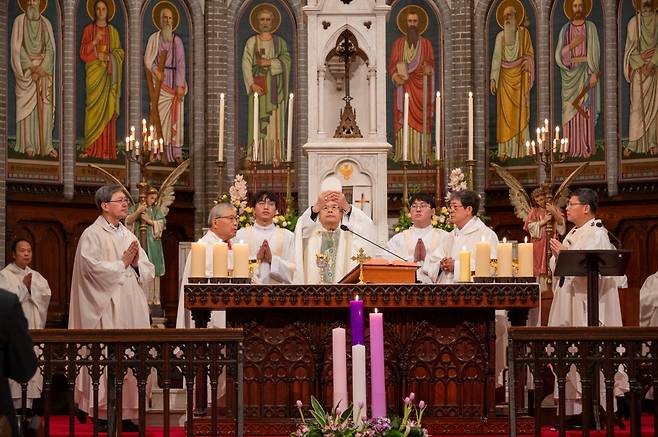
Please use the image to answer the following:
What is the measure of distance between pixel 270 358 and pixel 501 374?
2.51m

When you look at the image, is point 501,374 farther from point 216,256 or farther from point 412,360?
point 216,256

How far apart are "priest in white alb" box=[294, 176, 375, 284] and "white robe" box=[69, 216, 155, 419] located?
1250 mm

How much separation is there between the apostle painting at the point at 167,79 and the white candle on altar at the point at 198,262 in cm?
921

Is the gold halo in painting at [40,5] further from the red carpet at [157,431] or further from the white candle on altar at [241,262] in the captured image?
the white candle on altar at [241,262]

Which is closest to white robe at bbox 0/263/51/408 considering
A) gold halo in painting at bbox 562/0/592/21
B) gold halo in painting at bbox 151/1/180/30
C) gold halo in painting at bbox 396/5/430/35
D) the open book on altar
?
the open book on altar

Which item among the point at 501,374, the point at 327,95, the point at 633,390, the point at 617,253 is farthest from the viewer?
the point at 327,95

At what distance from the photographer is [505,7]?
18.5 metres

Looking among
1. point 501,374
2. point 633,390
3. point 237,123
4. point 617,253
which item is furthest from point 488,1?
point 633,390

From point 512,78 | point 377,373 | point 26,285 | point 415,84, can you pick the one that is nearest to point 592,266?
point 377,373

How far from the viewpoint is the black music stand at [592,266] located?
862cm

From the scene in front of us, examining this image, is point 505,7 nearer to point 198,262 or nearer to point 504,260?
point 504,260

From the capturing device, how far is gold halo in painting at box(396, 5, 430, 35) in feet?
61.8

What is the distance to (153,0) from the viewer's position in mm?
18469

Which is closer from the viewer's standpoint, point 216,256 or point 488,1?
point 216,256
